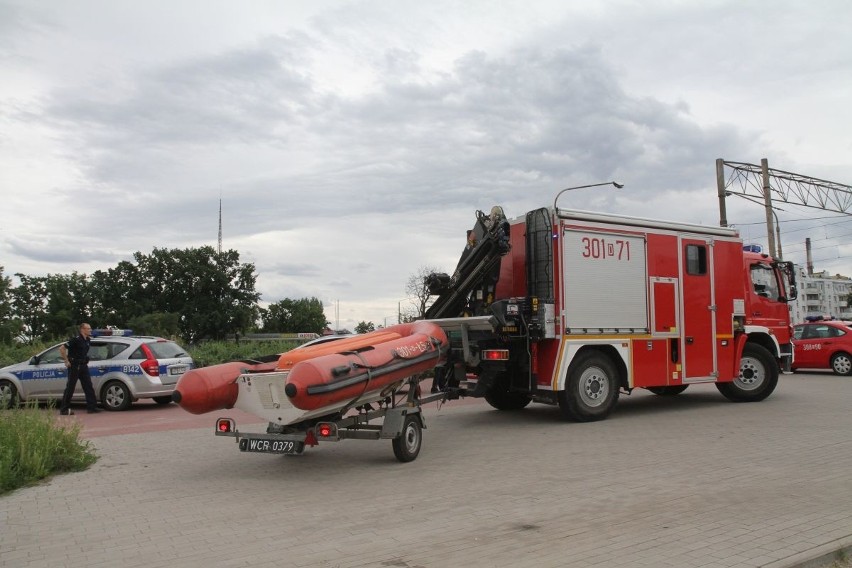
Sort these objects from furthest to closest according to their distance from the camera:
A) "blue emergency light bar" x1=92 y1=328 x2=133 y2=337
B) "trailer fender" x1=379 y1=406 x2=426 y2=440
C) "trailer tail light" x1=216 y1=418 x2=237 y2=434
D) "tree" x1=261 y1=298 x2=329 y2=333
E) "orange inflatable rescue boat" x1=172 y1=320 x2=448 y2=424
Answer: "tree" x1=261 y1=298 x2=329 y2=333, "blue emergency light bar" x1=92 y1=328 x2=133 y2=337, "trailer fender" x1=379 y1=406 x2=426 y2=440, "trailer tail light" x1=216 y1=418 x2=237 y2=434, "orange inflatable rescue boat" x1=172 y1=320 x2=448 y2=424

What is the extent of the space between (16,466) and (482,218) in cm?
715

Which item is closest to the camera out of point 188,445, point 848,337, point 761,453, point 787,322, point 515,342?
point 761,453

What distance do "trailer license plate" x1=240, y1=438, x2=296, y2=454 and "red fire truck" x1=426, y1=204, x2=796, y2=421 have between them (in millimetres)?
3719

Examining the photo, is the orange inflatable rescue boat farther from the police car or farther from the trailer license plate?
the police car

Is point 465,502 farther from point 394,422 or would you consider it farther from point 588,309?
point 588,309

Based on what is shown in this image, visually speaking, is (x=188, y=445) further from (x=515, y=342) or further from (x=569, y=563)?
(x=569, y=563)

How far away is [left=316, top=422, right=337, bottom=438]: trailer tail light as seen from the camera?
757 cm

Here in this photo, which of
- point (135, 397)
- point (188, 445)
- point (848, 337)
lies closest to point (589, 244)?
point (188, 445)

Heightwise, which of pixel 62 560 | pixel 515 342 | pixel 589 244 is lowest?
pixel 62 560

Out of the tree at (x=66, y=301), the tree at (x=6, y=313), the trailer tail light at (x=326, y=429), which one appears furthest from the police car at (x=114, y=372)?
the tree at (x=66, y=301)

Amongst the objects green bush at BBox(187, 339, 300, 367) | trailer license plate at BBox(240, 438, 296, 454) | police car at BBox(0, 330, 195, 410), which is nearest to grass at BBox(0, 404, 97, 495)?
trailer license plate at BBox(240, 438, 296, 454)

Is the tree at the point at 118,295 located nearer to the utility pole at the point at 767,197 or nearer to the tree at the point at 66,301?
the tree at the point at 66,301

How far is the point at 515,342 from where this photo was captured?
35.9ft

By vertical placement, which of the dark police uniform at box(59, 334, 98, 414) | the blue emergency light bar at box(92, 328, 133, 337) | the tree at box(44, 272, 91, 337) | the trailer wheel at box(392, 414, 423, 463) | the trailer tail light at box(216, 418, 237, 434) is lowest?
the trailer wheel at box(392, 414, 423, 463)
